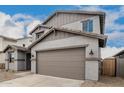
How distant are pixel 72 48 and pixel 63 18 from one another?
19.2 feet

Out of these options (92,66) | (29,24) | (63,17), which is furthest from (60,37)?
(29,24)

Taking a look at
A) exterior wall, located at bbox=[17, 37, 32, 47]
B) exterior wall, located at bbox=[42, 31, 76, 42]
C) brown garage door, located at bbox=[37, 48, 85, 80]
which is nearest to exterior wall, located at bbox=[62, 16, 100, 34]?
exterior wall, located at bbox=[42, 31, 76, 42]

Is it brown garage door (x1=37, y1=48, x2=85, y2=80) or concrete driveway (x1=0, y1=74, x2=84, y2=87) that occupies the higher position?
brown garage door (x1=37, y1=48, x2=85, y2=80)

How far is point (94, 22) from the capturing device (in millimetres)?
11516

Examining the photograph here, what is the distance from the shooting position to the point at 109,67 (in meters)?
11.6

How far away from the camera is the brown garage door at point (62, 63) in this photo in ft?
29.1

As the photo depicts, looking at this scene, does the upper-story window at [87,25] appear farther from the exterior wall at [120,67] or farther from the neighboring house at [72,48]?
the exterior wall at [120,67]

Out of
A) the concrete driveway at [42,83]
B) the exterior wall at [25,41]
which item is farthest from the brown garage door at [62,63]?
the exterior wall at [25,41]

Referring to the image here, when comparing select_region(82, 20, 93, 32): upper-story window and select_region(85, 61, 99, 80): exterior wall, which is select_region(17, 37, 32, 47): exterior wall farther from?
select_region(85, 61, 99, 80): exterior wall

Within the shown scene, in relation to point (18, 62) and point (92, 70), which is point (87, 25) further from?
point (18, 62)

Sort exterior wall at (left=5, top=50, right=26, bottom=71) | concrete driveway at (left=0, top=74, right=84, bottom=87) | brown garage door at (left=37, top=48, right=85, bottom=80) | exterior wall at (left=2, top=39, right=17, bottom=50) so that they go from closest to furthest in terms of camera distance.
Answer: concrete driveway at (left=0, top=74, right=84, bottom=87)
brown garage door at (left=37, top=48, right=85, bottom=80)
exterior wall at (left=5, top=50, right=26, bottom=71)
exterior wall at (left=2, top=39, right=17, bottom=50)

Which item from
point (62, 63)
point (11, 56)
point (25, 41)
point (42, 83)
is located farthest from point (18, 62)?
point (25, 41)

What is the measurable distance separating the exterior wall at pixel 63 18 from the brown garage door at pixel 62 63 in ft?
14.7

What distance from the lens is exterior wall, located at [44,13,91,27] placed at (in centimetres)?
1269
